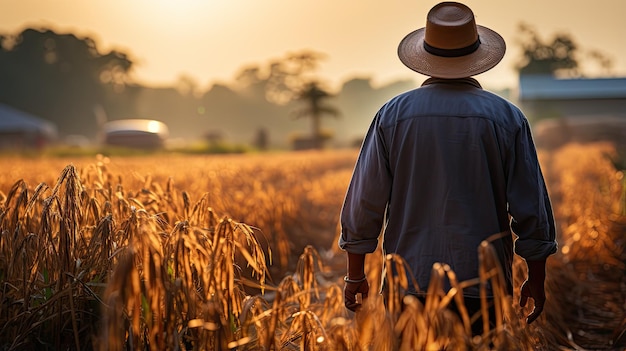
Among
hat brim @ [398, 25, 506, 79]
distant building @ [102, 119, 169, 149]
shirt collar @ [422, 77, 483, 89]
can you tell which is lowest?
shirt collar @ [422, 77, 483, 89]

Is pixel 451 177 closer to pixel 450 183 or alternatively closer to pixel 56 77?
pixel 450 183

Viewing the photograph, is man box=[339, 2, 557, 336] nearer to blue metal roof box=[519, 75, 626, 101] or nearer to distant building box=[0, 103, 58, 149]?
distant building box=[0, 103, 58, 149]

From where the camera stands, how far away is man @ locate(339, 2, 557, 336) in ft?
7.54

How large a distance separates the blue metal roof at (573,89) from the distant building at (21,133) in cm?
2886

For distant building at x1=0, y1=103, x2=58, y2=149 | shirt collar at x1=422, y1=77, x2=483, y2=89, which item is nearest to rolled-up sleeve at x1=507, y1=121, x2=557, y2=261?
shirt collar at x1=422, y1=77, x2=483, y2=89

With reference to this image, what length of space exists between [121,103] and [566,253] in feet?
197

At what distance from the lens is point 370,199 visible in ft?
7.84

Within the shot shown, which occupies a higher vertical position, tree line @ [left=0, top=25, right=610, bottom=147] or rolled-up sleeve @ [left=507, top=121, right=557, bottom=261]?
tree line @ [left=0, top=25, right=610, bottom=147]

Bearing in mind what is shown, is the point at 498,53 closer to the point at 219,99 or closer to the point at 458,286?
the point at 458,286

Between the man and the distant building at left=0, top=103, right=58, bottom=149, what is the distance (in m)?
41.7

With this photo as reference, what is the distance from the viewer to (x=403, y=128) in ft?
7.70

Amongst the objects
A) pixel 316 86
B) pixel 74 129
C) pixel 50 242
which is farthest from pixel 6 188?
pixel 74 129

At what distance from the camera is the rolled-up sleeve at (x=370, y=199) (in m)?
2.39

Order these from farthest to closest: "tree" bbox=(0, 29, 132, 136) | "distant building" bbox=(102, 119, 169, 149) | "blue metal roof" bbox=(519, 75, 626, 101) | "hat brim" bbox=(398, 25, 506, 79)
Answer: "tree" bbox=(0, 29, 132, 136)
"distant building" bbox=(102, 119, 169, 149)
"blue metal roof" bbox=(519, 75, 626, 101)
"hat brim" bbox=(398, 25, 506, 79)
